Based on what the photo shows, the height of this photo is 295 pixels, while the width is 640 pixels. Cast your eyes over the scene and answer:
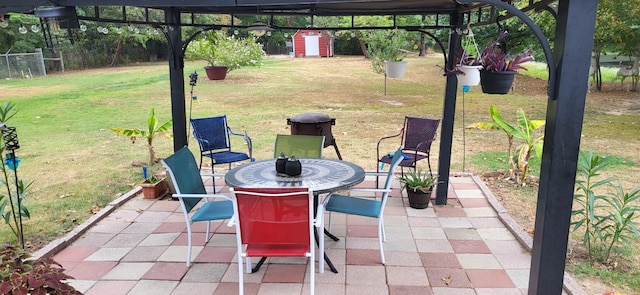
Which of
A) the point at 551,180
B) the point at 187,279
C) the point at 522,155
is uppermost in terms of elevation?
the point at 551,180

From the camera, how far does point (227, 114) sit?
10555 mm

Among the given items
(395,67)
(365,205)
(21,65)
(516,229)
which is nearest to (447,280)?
(365,205)

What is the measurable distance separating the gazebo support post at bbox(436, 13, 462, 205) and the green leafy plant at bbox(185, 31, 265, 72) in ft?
38.7

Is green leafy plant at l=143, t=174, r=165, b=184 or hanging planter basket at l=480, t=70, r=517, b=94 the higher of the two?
hanging planter basket at l=480, t=70, r=517, b=94

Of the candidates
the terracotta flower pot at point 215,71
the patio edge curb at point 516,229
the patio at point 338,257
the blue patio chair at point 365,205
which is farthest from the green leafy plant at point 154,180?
the terracotta flower pot at point 215,71

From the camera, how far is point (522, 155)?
550 centimetres

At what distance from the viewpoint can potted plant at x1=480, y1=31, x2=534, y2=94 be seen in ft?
8.77

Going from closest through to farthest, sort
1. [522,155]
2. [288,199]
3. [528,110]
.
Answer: [288,199]
[522,155]
[528,110]

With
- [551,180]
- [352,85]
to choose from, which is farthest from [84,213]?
[352,85]

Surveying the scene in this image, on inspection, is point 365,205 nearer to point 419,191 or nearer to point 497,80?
point 419,191

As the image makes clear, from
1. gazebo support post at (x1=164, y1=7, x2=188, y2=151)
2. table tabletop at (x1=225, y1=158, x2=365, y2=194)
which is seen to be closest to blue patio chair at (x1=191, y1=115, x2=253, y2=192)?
gazebo support post at (x1=164, y1=7, x2=188, y2=151)

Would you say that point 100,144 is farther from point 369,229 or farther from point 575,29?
point 575,29

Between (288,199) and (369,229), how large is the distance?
1.66 m

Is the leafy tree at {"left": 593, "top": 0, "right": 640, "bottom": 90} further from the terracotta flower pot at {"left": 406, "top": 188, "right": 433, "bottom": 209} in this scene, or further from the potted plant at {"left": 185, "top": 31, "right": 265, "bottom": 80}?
the potted plant at {"left": 185, "top": 31, "right": 265, "bottom": 80}
